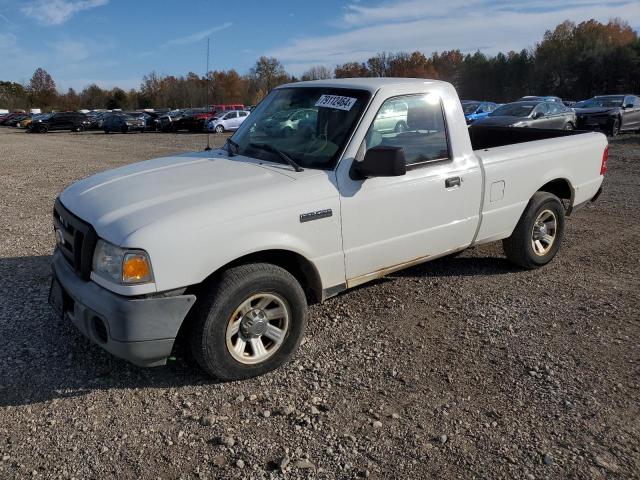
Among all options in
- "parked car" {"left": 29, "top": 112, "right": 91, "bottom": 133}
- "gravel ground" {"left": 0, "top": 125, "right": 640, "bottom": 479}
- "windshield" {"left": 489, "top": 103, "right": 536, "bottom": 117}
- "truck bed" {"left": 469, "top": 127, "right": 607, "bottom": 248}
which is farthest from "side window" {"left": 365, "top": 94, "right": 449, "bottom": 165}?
"parked car" {"left": 29, "top": 112, "right": 91, "bottom": 133}

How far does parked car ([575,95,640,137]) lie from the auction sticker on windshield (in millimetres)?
19363

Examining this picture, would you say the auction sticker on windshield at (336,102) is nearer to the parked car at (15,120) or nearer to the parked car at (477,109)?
the parked car at (477,109)

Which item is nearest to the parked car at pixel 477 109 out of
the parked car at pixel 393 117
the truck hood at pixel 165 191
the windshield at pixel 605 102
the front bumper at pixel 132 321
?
the windshield at pixel 605 102

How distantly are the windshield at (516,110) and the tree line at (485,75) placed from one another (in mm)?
50246

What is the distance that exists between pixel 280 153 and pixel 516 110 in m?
15.1

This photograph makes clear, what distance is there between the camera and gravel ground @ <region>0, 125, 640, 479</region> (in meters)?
2.88

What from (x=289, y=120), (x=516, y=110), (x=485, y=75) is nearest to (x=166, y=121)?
(x=516, y=110)

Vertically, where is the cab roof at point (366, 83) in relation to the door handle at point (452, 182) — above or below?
above

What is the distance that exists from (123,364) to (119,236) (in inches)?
45.4

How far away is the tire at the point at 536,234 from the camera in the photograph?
5.34 m

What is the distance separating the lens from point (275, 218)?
3494 mm

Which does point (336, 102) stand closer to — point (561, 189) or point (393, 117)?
point (393, 117)

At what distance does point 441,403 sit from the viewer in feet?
11.1

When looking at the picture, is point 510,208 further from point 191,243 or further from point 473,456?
point 191,243
